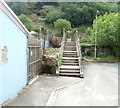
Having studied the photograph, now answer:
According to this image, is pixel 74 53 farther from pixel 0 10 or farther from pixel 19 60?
pixel 0 10

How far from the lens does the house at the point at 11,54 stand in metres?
4.37

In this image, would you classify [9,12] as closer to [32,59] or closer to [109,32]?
[32,59]

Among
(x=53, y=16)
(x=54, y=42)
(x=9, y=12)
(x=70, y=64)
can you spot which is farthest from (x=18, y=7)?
(x=9, y=12)

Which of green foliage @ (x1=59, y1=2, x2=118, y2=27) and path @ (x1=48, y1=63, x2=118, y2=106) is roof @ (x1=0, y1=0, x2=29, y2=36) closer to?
path @ (x1=48, y1=63, x2=118, y2=106)

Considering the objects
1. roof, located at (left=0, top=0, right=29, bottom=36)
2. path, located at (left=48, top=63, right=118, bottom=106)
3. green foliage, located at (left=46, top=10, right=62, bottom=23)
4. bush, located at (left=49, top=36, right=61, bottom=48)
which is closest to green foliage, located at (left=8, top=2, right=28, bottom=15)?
green foliage, located at (left=46, top=10, right=62, bottom=23)

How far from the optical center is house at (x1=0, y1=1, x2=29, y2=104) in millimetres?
4371

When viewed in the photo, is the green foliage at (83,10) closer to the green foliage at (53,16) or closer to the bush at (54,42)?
the green foliage at (53,16)

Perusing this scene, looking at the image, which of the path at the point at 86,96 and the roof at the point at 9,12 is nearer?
the roof at the point at 9,12

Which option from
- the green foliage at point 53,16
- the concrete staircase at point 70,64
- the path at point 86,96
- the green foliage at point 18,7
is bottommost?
the path at point 86,96

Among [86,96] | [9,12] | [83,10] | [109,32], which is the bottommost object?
[86,96]

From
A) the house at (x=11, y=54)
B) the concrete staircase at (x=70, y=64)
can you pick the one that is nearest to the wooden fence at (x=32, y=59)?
the house at (x=11, y=54)

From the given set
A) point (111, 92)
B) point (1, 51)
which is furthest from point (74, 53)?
point (1, 51)

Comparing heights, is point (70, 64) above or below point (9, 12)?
below

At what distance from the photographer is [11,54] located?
16.4 feet
